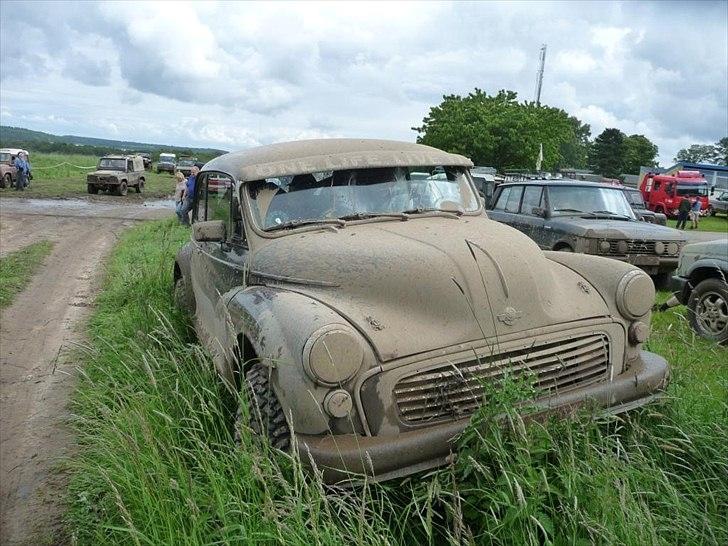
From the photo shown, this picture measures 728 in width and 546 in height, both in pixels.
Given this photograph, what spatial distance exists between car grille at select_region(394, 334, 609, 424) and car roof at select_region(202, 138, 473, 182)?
189 centimetres

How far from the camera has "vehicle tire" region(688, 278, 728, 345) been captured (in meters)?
6.82

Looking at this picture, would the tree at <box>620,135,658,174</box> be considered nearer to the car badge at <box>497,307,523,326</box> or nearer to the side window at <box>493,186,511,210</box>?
the side window at <box>493,186,511,210</box>

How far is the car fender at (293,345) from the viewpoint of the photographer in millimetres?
3105

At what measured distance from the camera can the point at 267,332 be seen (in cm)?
336

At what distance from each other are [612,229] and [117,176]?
25.6 m

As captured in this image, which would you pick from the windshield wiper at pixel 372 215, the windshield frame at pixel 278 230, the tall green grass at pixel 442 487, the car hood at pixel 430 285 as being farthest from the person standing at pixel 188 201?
the tall green grass at pixel 442 487

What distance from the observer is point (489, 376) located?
339 centimetres

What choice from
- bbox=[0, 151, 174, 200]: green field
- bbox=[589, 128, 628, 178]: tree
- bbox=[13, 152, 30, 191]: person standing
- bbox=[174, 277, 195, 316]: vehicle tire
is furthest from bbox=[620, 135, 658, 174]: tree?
bbox=[174, 277, 195, 316]: vehicle tire

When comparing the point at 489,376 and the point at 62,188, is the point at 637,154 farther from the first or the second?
the point at 489,376

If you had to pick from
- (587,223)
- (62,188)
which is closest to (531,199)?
(587,223)

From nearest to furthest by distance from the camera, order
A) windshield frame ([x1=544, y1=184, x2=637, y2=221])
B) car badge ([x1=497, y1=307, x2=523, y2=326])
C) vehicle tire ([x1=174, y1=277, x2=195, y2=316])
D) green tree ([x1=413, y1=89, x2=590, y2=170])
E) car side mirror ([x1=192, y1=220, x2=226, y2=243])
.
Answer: car badge ([x1=497, y1=307, x2=523, y2=326]) → car side mirror ([x1=192, y1=220, x2=226, y2=243]) → vehicle tire ([x1=174, y1=277, x2=195, y2=316]) → windshield frame ([x1=544, y1=184, x2=637, y2=221]) → green tree ([x1=413, y1=89, x2=590, y2=170])

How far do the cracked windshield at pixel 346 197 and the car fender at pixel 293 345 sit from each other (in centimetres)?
105

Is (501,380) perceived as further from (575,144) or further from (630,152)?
(575,144)

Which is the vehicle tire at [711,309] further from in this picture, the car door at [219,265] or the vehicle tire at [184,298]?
the vehicle tire at [184,298]
